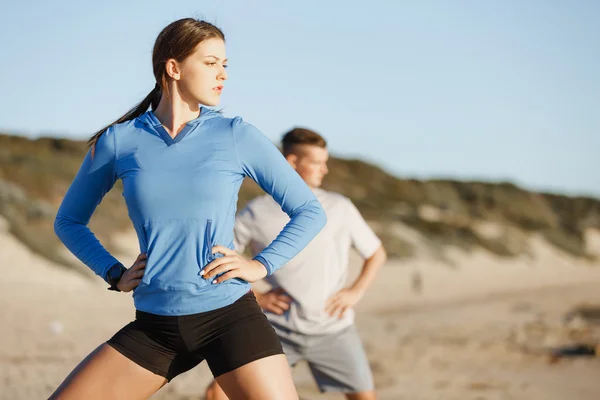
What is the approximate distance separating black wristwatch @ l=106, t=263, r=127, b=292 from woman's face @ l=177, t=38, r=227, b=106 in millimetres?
635

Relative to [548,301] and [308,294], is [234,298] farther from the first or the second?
[548,301]

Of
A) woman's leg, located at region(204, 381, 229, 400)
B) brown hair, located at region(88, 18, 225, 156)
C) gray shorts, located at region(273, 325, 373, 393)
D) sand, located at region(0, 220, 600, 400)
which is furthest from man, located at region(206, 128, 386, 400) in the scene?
sand, located at region(0, 220, 600, 400)

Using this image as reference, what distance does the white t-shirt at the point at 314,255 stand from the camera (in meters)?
4.77

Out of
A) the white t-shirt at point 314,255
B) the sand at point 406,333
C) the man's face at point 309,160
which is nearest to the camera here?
the white t-shirt at point 314,255

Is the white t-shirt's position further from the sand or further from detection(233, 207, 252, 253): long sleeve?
the sand

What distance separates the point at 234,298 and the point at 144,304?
30 cm

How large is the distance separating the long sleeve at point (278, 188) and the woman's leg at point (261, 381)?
12.4 inches

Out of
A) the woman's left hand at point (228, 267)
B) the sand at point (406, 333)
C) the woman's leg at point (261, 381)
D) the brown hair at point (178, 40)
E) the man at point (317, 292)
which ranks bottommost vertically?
the sand at point (406, 333)

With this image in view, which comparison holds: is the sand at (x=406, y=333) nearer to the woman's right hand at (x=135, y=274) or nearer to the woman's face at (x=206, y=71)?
the woman's right hand at (x=135, y=274)

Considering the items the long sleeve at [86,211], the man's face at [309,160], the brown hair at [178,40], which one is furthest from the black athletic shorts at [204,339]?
the man's face at [309,160]

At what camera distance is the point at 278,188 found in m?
3.02

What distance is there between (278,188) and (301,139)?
6.47 ft

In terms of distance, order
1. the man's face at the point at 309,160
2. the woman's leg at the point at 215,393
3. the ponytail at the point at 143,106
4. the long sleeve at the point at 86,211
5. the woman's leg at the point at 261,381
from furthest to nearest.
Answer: the man's face at the point at 309,160, the woman's leg at the point at 215,393, the ponytail at the point at 143,106, the long sleeve at the point at 86,211, the woman's leg at the point at 261,381

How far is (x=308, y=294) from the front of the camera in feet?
15.7
